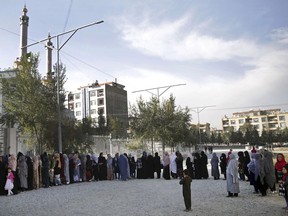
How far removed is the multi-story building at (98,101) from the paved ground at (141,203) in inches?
3122

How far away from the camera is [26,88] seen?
879 inches

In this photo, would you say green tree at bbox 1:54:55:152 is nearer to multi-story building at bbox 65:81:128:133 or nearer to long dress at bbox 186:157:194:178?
long dress at bbox 186:157:194:178

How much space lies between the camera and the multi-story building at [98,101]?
9369 centimetres

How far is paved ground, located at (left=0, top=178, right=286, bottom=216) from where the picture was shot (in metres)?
8.99

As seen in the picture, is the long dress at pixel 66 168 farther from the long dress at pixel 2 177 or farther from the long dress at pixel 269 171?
the long dress at pixel 269 171

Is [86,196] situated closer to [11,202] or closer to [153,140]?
[11,202]

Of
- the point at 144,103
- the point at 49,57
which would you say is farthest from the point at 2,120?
the point at 49,57

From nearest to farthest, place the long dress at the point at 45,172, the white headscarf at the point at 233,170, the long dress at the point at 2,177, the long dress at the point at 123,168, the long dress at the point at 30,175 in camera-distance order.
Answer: the white headscarf at the point at 233,170 < the long dress at the point at 2,177 < the long dress at the point at 30,175 < the long dress at the point at 45,172 < the long dress at the point at 123,168

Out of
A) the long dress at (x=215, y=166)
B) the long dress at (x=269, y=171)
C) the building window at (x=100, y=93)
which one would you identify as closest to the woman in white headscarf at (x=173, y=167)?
the long dress at (x=215, y=166)

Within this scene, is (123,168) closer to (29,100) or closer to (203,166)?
(203,166)

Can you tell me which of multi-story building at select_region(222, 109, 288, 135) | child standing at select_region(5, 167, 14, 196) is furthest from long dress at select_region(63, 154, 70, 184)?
multi-story building at select_region(222, 109, 288, 135)

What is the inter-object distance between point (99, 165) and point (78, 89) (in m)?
84.0

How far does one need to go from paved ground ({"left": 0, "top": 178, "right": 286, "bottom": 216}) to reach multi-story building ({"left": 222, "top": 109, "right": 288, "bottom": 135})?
121 metres

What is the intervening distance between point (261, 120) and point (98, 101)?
75449 millimetres
